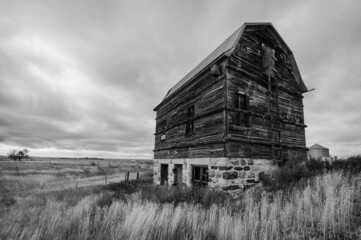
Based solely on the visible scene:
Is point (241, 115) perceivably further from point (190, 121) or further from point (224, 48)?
point (224, 48)

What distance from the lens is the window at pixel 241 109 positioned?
877cm

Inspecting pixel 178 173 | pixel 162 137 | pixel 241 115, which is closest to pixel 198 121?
pixel 241 115

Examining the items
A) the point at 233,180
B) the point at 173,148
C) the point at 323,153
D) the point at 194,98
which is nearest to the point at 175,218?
the point at 233,180

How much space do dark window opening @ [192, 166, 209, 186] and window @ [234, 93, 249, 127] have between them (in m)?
2.91

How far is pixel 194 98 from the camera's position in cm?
1101

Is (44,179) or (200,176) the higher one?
(200,176)

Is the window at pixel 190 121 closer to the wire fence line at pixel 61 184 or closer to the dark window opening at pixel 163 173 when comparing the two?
the dark window opening at pixel 163 173

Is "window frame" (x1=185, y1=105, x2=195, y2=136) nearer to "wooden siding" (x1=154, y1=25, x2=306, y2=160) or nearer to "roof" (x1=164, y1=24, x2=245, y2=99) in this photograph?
"wooden siding" (x1=154, y1=25, x2=306, y2=160)

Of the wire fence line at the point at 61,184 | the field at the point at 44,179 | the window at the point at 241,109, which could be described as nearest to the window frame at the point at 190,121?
the window at the point at 241,109

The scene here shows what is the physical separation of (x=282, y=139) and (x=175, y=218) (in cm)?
869

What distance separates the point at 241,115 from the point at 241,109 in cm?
30

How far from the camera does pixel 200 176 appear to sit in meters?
9.48

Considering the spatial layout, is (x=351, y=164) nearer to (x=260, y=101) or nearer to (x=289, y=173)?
(x=289, y=173)

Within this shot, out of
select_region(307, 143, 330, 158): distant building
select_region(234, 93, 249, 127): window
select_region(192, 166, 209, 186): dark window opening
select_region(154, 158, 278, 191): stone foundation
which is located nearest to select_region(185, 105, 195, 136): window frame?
select_region(154, 158, 278, 191): stone foundation
